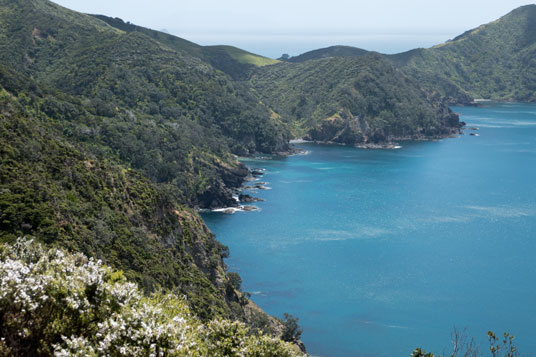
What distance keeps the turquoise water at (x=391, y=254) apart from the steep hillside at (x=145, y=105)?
16.3m

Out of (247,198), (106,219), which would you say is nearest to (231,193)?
(247,198)

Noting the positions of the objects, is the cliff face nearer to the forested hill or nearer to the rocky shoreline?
the forested hill

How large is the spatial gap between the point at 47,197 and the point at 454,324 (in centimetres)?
5263

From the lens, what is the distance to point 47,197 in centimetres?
5666

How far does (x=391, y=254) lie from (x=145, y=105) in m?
92.5

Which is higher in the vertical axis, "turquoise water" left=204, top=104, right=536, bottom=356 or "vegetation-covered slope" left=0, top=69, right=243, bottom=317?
"vegetation-covered slope" left=0, top=69, right=243, bottom=317

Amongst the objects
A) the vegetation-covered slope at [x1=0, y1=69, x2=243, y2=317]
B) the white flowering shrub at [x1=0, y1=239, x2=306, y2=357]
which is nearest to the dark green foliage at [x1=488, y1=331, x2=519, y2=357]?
the white flowering shrub at [x1=0, y1=239, x2=306, y2=357]

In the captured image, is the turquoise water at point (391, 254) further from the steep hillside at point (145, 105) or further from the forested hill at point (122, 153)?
the steep hillside at point (145, 105)

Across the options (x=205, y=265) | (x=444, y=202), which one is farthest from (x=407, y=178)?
(x=205, y=265)

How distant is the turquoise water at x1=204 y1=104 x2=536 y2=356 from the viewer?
2938 inches

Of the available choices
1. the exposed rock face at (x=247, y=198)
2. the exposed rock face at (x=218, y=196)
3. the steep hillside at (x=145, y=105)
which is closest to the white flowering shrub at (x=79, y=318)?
the steep hillside at (x=145, y=105)

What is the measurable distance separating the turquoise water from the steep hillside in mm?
16279

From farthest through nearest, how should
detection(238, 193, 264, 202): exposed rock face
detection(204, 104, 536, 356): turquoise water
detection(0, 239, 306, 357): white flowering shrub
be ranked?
1. detection(238, 193, 264, 202): exposed rock face
2. detection(204, 104, 536, 356): turquoise water
3. detection(0, 239, 306, 357): white flowering shrub

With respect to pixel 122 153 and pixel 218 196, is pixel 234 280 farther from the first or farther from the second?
pixel 122 153
